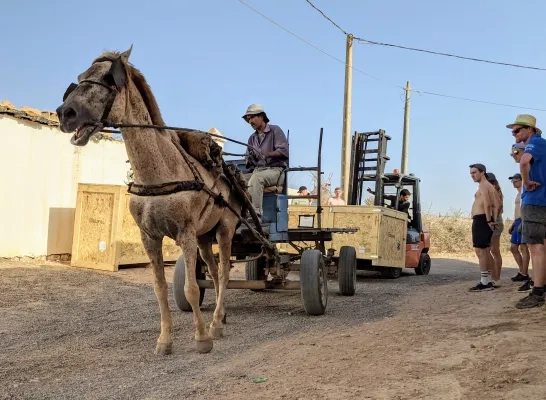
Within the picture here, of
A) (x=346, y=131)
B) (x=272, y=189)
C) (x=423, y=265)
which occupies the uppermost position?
(x=346, y=131)

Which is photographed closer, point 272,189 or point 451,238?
point 272,189

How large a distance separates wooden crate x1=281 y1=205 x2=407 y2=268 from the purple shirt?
14.0 ft

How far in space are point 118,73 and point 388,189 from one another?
10.4 m

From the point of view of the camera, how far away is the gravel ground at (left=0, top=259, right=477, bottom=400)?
170 inches

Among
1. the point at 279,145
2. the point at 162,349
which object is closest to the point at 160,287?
the point at 162,349

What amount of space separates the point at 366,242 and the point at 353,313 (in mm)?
4354

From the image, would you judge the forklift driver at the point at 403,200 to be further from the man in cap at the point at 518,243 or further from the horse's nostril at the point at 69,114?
the horse's nostril at the point at 69,114

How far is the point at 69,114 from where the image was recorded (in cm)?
451

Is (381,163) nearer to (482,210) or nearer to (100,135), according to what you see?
(482,210)

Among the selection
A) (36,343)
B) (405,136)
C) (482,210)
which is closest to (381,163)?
(482,210)

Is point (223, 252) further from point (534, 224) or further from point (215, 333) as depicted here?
point (534, 224)

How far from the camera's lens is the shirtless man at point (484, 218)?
916 centimetres

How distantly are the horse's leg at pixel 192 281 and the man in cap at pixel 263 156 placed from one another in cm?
195

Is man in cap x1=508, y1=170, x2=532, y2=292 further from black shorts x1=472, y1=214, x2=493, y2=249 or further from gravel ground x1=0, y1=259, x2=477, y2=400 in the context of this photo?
gravel ground x1=0, y1=259, x2=477, y2=400
